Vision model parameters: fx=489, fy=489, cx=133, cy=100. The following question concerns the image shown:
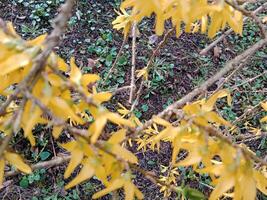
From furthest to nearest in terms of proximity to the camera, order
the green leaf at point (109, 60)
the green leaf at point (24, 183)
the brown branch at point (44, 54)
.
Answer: the green leaf at point (109, 60), the green leaf at point (24, 183), the brown branch at point (44, 54)

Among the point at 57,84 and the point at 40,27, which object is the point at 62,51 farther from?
the point at 57,84

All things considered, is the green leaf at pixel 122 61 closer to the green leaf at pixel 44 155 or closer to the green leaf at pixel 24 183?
the green leaf at pixel 44 155

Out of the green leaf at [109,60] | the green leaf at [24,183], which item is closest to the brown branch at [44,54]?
the green leaf at [24,183]

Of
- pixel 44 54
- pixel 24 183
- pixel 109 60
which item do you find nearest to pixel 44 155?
pixel 24 183

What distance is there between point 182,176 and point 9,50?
6.11 ft

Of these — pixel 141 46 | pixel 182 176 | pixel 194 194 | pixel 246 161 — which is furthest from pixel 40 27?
pixel 246 161

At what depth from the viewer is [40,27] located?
3322mm

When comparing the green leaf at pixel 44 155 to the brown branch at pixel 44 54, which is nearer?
the brown branch at pixel 44 54

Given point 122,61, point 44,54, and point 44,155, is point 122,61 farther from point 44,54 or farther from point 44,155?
point 44,54

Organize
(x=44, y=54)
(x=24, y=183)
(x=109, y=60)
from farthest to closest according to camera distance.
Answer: (x=109, y=60)
(x=24, y=183)
(x=44, y=54)

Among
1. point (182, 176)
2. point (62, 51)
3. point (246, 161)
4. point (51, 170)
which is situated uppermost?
point (246, 161)

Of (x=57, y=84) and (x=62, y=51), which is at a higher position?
(x=57, y=84)

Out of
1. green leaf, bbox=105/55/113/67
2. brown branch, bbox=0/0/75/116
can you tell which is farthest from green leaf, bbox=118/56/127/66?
brown branch, bbox=0/0/75/116

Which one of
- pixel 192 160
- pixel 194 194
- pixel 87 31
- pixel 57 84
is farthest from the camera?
pixel 87 31
